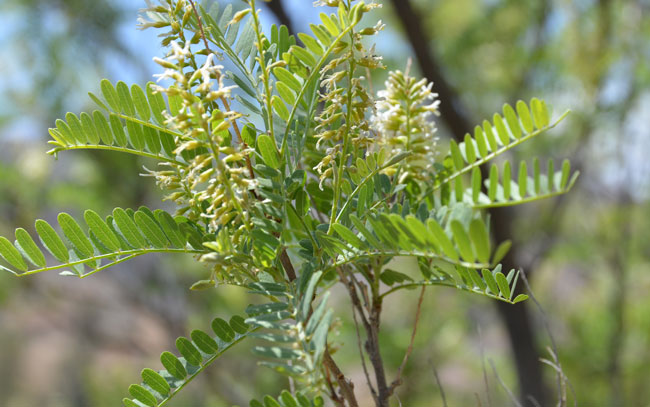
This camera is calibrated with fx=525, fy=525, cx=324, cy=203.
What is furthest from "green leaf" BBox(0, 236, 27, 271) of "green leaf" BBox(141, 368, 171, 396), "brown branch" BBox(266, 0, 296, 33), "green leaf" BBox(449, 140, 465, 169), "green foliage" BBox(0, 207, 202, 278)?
"brown branch" BBox(266, 0, 296, 33)

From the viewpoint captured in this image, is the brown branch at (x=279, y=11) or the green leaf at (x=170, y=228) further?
the brown branch at (x=279, y=11)

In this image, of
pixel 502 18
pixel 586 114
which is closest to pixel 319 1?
pixel 586 114

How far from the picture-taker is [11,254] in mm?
338

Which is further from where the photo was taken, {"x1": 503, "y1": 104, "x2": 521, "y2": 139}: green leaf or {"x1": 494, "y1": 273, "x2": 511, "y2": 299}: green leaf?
Answer: {"x1": 503, "y1": 104, "x2": 521, "y2": 139}: green leaf

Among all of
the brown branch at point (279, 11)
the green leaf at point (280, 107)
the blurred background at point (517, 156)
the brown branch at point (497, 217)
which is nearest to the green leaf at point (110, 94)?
the green leaf at point (280, 107)

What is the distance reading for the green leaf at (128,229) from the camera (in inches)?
13.5

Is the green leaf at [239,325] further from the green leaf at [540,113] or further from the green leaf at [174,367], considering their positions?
the green leaf at [540,113]

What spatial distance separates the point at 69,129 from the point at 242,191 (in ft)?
0.46

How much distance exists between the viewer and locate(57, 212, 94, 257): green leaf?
339mm

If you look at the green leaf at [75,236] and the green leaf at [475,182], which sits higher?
the green leaf at [75,236]

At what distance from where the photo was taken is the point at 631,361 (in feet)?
8.04

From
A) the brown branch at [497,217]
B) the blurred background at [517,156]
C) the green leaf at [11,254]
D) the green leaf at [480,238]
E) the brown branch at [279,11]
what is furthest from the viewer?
the blurred background at [517,156]

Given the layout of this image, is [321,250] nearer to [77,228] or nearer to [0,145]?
[77,228]

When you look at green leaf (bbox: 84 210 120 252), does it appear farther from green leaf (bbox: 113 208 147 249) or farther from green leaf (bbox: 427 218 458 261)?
green leaf (bbox: 427 218 458 261)
